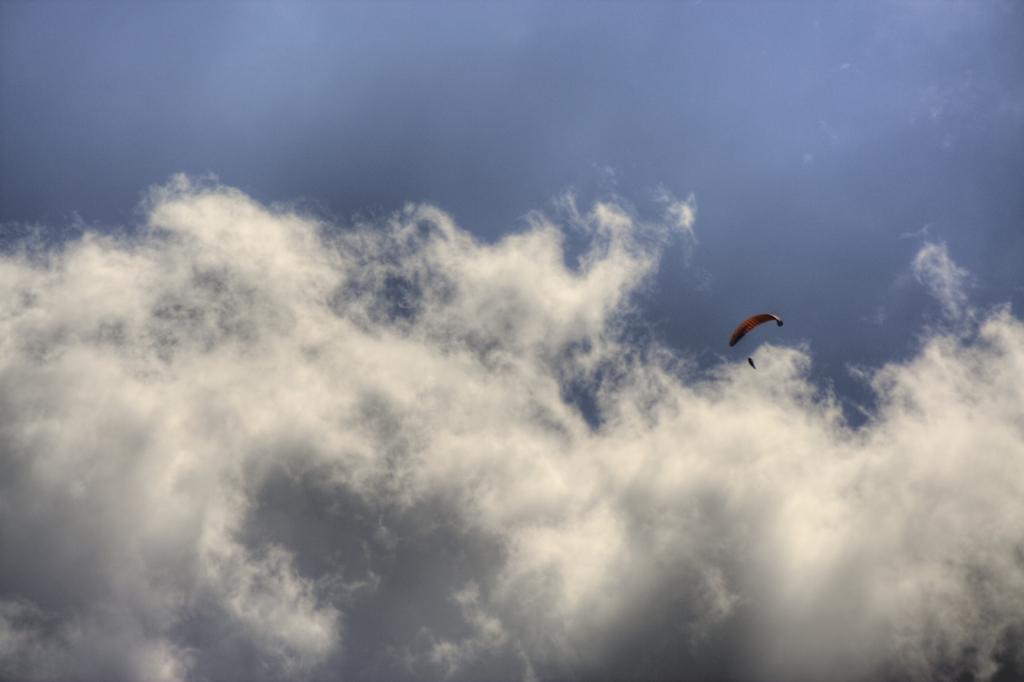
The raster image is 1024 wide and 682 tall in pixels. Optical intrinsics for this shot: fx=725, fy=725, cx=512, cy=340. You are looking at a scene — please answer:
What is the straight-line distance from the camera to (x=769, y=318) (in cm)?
12706
